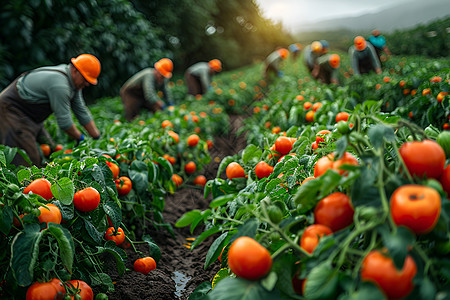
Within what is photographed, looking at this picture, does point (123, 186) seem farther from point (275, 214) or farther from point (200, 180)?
point (200, 180)

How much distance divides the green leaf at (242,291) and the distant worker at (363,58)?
22.2 feet

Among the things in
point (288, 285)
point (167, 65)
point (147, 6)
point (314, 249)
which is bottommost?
point (288, 285)

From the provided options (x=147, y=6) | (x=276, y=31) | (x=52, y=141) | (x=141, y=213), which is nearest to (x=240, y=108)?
(x=52, y=141)

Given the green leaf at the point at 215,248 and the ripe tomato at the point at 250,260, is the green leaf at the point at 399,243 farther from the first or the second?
the green leaf at the point at 215,248

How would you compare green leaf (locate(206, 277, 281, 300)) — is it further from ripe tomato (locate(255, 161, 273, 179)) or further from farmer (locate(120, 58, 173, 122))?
farmer (locate(120, 58, 173, 122))

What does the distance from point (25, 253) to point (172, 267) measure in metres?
Result: 1.41

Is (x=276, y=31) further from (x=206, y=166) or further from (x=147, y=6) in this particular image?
(x=206, y=166)

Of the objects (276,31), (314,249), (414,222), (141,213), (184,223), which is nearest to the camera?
(414,222)

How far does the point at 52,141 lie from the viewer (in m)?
4.00

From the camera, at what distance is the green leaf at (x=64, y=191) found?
1643 mm

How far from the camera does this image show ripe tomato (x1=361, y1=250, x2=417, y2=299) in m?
0.78

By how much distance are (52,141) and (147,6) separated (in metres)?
A: 13.1

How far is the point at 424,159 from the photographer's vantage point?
0.99 m

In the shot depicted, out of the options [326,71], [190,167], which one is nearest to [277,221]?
[190,167]
